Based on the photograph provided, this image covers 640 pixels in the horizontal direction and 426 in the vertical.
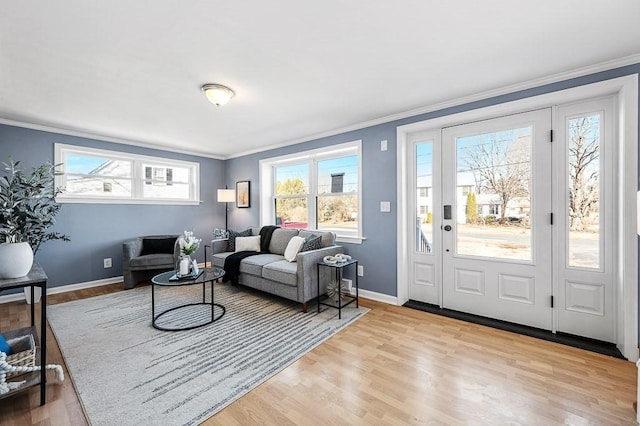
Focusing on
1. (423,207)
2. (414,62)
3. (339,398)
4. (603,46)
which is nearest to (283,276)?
(339,398)

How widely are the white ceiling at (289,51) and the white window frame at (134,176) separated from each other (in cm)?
81

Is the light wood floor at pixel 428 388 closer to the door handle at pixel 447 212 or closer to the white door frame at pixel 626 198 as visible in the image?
the white door frame at pixel 626 198

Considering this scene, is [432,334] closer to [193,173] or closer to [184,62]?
[184,62]

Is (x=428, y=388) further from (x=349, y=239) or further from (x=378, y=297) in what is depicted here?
(x=349, y=239)

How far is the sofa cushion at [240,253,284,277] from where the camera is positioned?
347 centimetres

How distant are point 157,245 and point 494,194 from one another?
4861 millimetres

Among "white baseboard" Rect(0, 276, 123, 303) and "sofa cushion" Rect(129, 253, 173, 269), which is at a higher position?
"sofa cushion" Rect(129, 253, 173, 269)

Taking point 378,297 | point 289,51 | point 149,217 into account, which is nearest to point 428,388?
point 378,297

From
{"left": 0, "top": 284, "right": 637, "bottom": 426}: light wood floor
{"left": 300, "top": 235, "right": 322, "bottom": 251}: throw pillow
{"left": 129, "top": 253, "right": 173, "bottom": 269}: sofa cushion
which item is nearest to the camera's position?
{"left": 0, "top": 284, "right": 637, "bottom": 426}: light wood floor

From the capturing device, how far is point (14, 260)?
1649 millimetres

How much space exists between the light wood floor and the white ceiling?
2330 mm

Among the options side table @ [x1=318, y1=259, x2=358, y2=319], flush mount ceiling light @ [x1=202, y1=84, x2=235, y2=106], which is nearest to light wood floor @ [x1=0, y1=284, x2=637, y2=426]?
side table @ [x1=318, y1=259, x2=358, y2=319]

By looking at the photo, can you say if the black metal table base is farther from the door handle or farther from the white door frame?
the white door frame

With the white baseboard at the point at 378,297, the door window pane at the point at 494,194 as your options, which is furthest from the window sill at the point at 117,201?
the door window pane at the point at 494,194
